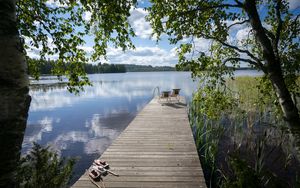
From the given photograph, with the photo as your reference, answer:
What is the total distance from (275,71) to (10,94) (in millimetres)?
4273

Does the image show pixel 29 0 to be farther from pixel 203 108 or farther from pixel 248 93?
pixel 248 93

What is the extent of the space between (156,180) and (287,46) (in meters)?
3.83

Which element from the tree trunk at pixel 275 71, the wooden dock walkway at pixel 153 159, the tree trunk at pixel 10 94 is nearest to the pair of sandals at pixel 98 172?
the wooden dock walkway at pixel 153 159

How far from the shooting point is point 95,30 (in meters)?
3.45

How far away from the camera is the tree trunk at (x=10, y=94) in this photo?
135cm

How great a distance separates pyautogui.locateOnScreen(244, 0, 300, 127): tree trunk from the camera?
427cm

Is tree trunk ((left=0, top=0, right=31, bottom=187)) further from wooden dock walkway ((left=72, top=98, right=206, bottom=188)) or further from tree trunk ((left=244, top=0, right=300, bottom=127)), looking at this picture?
tree trunk ((left=244, top=0, right=300, bottom=127))

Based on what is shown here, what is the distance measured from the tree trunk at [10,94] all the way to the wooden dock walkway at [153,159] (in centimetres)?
339

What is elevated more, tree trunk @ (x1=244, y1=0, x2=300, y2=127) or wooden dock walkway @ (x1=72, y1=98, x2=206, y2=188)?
tree trunk @ (x1=244, y1=0, x2=300, y2=127)

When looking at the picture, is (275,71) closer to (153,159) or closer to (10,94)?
(153,159)

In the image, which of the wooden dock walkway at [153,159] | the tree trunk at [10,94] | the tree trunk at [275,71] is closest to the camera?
the tree trunk at [10,94]

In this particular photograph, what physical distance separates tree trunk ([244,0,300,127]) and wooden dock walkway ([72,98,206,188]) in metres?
2.02

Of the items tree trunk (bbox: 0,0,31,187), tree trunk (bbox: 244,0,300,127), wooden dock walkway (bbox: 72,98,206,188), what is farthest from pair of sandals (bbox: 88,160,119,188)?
tree trunk (bbox: 244,0,300,127)

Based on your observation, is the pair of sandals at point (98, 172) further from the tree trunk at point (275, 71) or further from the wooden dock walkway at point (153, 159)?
the tree trunk at point (275, 71)
